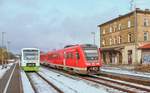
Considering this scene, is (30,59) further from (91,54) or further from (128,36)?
(128,36)

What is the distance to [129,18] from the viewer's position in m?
68.1

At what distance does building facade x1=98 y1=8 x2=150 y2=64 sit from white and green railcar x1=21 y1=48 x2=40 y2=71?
85.9ft

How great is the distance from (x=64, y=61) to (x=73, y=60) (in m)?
6.48

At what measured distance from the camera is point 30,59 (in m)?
40.2

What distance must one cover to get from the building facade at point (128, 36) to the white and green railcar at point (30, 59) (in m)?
26.2

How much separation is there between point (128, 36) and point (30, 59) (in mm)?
33271

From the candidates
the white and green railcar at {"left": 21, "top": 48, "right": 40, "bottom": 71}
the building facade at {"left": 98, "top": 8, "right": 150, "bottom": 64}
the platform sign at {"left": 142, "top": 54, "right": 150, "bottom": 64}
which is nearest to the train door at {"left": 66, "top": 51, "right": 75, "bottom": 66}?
the white and green railcar at {"left": 21, "top": 48, "right": 40, "bottom": 71}

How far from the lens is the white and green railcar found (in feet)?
132

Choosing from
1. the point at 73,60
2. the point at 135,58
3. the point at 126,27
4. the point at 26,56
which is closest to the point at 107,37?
the point at 126,27

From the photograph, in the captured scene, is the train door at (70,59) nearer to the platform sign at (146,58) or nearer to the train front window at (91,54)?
the train front window at (91,54)

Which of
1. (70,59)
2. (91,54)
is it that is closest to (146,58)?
(70,59)

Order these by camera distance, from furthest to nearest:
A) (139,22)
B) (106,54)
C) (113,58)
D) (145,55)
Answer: (106,54)
(113,58)
(139,22)
(145,55)

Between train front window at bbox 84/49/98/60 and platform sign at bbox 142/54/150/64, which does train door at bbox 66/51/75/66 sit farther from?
platform sign at bbox 142/54/150/64

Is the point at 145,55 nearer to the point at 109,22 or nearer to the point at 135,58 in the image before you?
the point at 135,58
